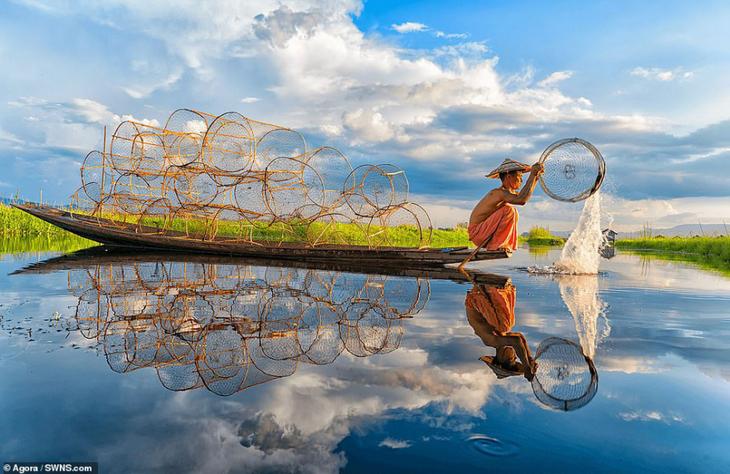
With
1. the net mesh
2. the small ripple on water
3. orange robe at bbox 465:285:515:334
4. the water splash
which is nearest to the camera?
the small ripple on water

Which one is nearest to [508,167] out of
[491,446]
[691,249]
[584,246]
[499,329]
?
[499,329]

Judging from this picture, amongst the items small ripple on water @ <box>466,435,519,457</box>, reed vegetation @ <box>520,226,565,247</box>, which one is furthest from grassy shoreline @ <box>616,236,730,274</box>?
small ripple on water @ <box>466,435,519,457</box>

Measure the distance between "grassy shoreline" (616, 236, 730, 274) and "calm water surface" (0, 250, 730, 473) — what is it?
510 inches

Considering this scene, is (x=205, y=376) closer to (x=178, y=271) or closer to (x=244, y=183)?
(x=178, y=271)

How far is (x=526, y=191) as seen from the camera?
6.87 metres

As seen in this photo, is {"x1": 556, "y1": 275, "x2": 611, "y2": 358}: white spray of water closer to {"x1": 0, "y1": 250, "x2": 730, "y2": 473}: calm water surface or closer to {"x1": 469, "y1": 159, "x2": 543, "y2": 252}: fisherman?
{"x1": 0, "y1": 250, "x2": 730, "y2": 473}: calm water surface

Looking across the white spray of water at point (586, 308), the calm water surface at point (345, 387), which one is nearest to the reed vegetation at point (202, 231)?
the white spray of water at point (586, 308)

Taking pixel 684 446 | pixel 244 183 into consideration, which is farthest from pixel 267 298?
pixel 244 183

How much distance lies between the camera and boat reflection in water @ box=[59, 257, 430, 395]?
11.1ft

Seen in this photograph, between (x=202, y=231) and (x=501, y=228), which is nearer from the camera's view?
(x=501, y=228)

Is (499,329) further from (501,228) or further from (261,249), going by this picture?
(261,249)

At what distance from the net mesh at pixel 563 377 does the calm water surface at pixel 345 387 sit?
25 millimetres

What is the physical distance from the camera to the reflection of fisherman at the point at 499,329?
3.33 m

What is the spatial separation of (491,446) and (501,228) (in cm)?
643
